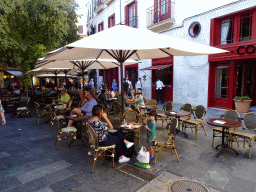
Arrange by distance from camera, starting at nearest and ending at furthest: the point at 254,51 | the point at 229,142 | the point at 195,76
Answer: the point at 229,142 < the point at 254,51 < the point at 195,76

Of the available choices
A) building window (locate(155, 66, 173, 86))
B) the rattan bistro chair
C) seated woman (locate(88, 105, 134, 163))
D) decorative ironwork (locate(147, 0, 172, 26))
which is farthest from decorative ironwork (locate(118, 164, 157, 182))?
decorative ironwork (locate(147, 0, 172, 26))

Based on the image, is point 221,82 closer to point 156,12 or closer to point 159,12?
point 159,12

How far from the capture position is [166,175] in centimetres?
341

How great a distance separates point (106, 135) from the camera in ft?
12.6

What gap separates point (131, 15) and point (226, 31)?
929 cm

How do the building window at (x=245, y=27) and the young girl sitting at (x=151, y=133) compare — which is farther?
the building window at (x=245, y=27)

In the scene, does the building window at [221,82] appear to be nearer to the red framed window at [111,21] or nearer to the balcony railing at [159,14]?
the balcony railing at [159,14]

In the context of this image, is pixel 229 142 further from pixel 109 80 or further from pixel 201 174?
pixel 109 80

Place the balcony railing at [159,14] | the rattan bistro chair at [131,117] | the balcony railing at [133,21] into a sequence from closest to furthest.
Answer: the rattan bistro chair at [131,117]
the balcony railing at [159,14]
the balcony railing at [133,21]

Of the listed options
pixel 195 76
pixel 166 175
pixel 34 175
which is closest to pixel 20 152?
pixel 34 175

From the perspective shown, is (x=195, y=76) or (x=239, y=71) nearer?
(x=239, y=71)

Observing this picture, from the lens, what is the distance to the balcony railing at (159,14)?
11586mm

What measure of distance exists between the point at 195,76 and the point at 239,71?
232 centimetres

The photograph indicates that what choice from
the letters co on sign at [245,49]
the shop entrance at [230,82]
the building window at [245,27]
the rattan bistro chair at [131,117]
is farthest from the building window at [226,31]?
the rattan bistro chair at [131,117]
